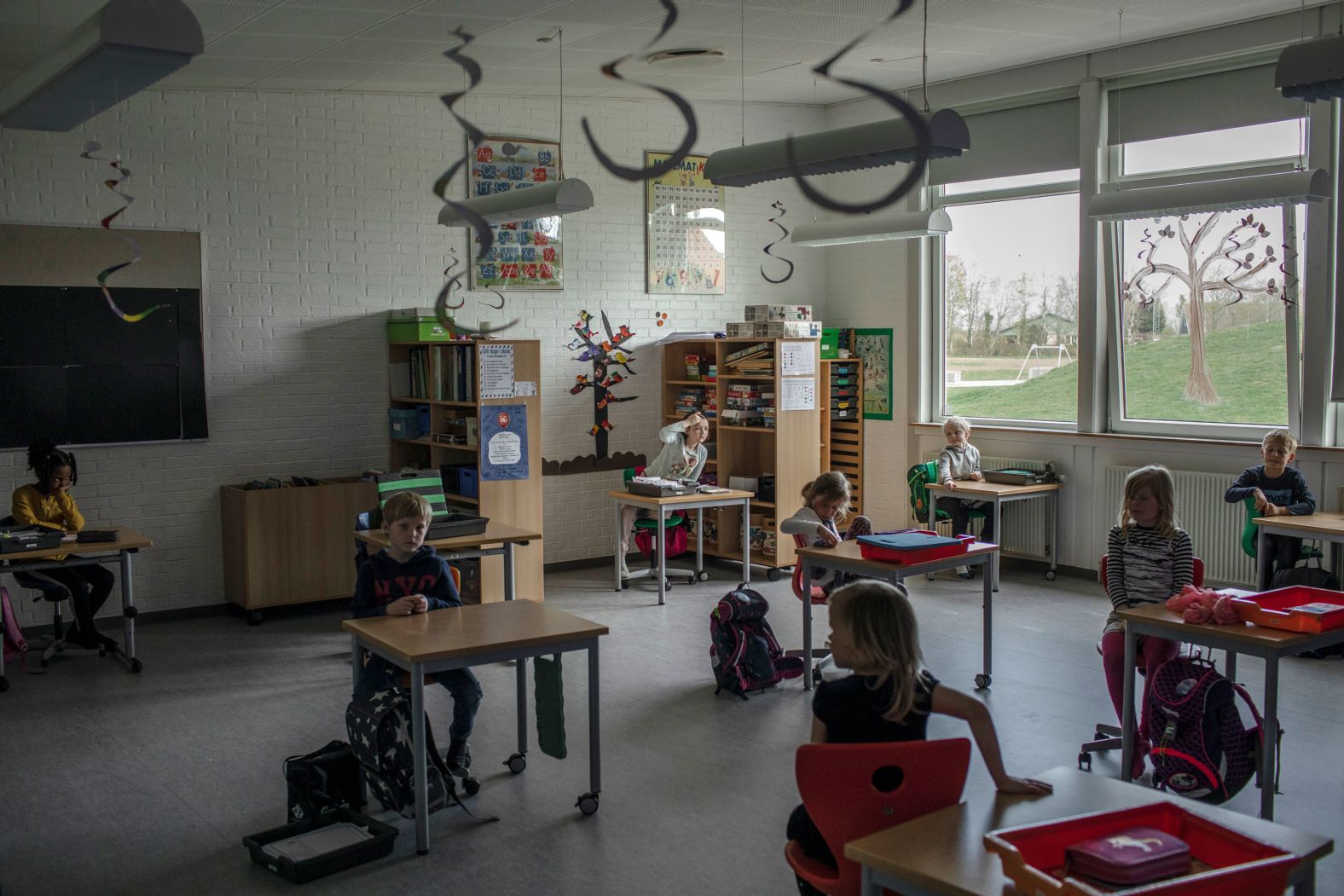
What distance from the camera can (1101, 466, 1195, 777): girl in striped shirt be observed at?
4695mm

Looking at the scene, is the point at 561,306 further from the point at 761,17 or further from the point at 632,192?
the point at 761,17

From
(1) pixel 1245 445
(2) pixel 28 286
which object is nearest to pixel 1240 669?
(1) pixel 1245 445

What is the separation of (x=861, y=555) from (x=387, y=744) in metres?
2.42

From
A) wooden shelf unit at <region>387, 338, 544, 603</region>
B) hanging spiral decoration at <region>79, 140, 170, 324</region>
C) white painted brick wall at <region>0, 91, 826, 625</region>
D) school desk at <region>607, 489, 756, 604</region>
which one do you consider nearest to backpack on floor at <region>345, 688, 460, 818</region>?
wooden shelf unit at <region>387, 338, 544, 603</region>

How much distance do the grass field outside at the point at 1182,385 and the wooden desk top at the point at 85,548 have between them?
6.26 m

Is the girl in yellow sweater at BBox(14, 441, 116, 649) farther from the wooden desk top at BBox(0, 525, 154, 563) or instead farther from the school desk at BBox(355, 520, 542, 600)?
the school desk at BBox(355, 520, 542, 600)

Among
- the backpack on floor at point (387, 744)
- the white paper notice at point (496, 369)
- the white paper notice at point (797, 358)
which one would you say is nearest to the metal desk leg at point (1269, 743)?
the backpack on floor at point (387, 744)

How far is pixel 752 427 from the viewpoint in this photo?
8.95 metres

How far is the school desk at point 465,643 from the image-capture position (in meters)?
3.92

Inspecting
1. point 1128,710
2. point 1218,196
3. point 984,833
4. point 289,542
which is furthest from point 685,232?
point 984,833

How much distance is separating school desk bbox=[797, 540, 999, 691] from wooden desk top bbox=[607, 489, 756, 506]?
213cm

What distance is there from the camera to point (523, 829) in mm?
4199

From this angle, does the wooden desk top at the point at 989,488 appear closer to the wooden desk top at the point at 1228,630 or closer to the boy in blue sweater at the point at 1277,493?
the boy in blue sweater at the point at 1277,493

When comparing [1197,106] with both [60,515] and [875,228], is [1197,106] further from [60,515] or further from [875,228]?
[60,515]
